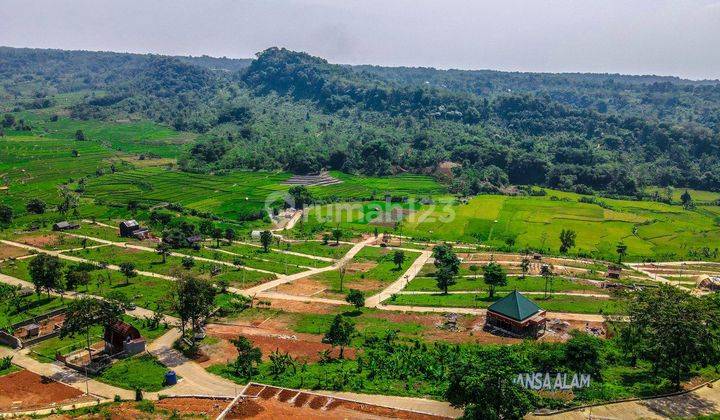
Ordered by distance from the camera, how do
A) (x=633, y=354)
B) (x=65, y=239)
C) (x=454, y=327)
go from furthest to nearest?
1. (x=65, y=239)
2. (x=454, y=327)
3. (x=633, y=354)

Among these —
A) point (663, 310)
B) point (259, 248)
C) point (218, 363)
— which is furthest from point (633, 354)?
point (259, 248)

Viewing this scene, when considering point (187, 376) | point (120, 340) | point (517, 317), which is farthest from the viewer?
point (517, 317)

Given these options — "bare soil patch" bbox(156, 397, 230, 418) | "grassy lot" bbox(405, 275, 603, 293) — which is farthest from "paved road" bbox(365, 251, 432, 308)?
"bare soil patch" bbox(156, 397, 230, 418)

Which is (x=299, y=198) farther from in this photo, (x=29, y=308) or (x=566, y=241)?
(x=29, y=308)

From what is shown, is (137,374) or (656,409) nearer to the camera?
(656,409)

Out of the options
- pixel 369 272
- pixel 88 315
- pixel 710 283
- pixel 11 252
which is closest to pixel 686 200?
pixel 710 283

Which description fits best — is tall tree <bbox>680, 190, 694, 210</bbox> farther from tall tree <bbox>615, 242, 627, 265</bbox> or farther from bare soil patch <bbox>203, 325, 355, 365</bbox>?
bare soil patch <bbox>203, 325, 355, 365</bbox>

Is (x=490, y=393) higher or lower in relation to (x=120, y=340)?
higher

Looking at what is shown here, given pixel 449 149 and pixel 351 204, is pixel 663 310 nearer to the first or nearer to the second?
pixel 351 204
